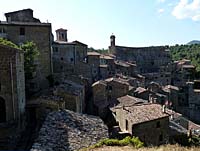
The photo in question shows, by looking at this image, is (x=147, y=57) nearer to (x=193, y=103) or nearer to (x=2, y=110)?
(x=193, y=103)

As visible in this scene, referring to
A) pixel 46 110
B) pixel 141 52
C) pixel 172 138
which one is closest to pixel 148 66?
pixel 141 52

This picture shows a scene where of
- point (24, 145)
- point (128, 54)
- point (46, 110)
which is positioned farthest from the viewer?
point (128, 54)

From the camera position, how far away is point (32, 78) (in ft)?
99.1

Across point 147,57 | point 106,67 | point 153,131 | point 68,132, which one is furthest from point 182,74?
point 68,132

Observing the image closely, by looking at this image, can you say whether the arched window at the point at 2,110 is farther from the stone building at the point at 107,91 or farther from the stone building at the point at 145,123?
the stone building at the point at 107,91

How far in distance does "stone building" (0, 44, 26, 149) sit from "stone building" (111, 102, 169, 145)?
10.2 metres

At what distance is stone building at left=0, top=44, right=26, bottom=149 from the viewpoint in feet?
66.4

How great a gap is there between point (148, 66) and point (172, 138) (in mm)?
52682

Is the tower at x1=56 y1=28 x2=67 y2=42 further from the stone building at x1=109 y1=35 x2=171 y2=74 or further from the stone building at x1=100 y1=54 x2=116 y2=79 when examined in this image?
the stone building at x1=109 y1=35 x2=171 y2=74

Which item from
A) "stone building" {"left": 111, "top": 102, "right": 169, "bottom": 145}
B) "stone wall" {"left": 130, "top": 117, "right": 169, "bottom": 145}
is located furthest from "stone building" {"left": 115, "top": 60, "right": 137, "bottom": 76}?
"stone wall" {"left": 130, "top": 117, "right": 169, "bottom": 145}

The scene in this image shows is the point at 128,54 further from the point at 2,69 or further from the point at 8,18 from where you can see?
the point at 2,69

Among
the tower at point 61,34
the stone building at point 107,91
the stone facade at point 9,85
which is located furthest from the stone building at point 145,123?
the tower at point 61,34

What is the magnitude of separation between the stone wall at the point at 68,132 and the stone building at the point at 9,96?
7.44 ft

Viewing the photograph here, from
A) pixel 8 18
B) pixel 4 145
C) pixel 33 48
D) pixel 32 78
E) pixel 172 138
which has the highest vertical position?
pixel 8 18
